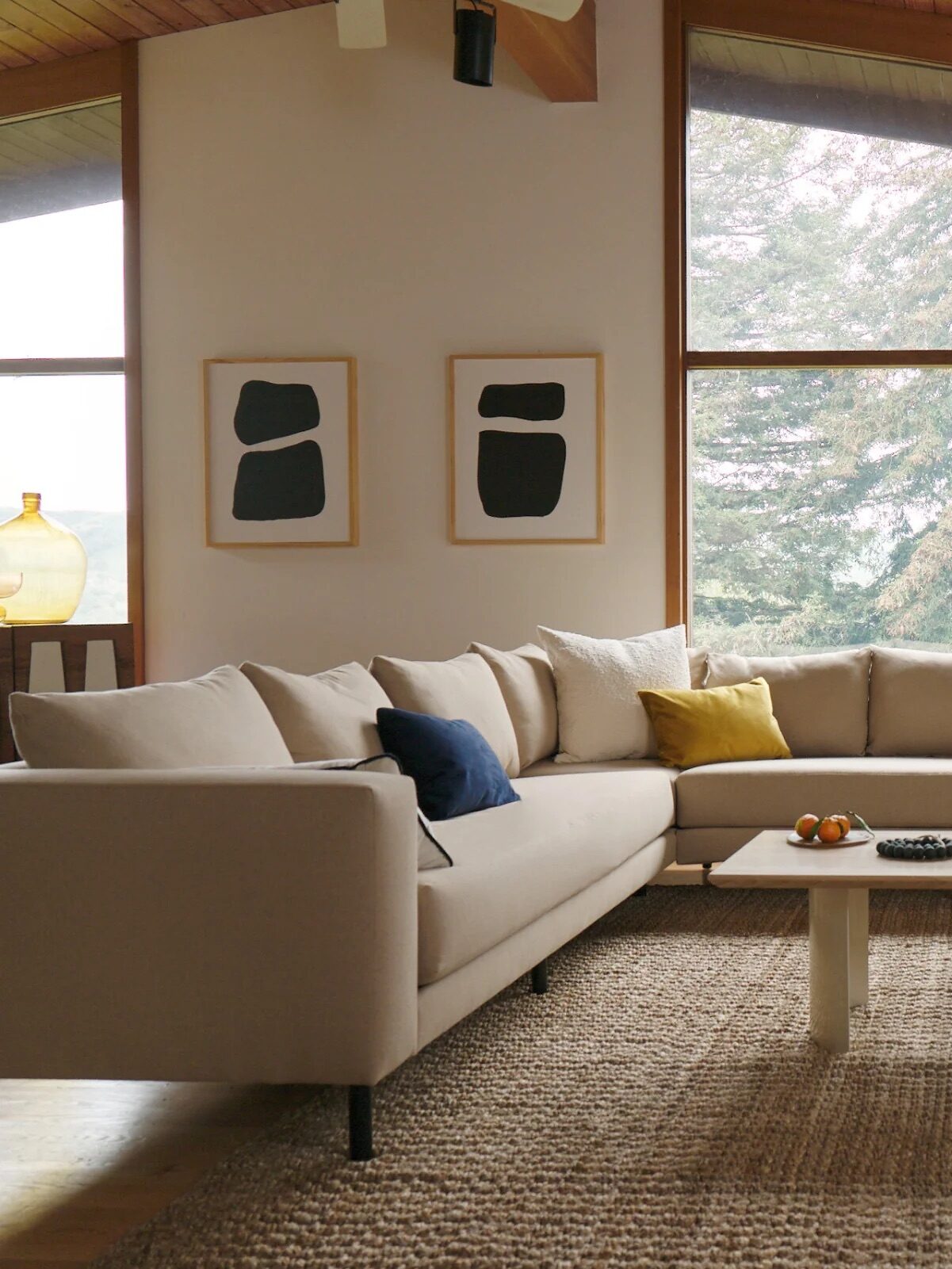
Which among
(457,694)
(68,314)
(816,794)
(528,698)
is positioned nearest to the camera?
(457,694)

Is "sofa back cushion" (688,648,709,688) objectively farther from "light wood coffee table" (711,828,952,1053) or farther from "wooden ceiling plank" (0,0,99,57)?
"wooden ceiling plank" (0,0,99,57)

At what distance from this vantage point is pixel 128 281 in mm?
6102

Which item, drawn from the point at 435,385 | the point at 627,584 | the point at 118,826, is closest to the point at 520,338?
the point at 435,385

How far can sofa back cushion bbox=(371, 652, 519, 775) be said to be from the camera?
3998 millimetres

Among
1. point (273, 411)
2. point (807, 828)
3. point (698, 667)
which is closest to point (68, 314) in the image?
point (273, 411)

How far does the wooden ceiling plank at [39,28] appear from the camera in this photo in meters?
5.62

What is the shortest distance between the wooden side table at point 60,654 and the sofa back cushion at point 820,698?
236cm

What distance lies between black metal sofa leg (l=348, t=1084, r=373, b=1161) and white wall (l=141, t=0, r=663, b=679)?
3.70m

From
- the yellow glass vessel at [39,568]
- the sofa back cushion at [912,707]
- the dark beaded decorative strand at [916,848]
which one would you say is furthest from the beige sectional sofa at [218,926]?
the yellow glass vessel at [39,568]

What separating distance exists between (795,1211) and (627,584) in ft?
13.1

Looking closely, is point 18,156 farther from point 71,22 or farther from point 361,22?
point 361,22

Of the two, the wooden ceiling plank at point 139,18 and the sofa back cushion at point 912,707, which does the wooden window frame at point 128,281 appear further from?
the sofa back cushion at point 912,707

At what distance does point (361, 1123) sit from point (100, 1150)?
0.50 metres

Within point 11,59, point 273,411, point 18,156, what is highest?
point 11,59
